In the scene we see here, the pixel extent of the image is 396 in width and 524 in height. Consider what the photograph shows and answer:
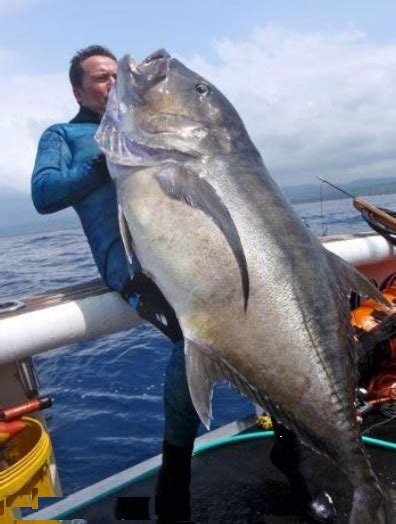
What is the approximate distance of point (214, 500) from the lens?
11.2 ft

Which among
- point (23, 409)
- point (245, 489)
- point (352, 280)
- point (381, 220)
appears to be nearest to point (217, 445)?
point (245, 489)

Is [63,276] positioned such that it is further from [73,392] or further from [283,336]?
[283,336]

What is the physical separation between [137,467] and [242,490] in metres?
0.84

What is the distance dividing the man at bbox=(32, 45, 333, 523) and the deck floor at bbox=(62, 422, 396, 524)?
0.17 m

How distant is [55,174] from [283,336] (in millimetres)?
1710

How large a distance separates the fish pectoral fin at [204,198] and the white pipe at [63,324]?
144cm

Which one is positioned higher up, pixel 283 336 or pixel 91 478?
pixel 283 336

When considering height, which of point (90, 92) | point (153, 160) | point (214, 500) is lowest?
point (214, 500)

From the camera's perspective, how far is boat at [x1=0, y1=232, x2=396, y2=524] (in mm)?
3277

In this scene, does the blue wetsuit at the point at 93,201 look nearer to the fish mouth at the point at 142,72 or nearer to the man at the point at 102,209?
the man at the point at 102,209

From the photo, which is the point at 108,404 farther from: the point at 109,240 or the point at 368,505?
the point at 368,505

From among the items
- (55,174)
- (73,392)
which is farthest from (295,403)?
(73,392)

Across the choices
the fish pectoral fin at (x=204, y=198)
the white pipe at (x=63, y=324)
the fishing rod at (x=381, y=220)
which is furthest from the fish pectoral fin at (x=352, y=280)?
the fishing rod at (x=381, y=220)

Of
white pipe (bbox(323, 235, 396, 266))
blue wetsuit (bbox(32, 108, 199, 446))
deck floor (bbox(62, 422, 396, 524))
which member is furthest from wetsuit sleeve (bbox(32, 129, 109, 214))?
white pipe (bbox(323, 235, 396, 266))
